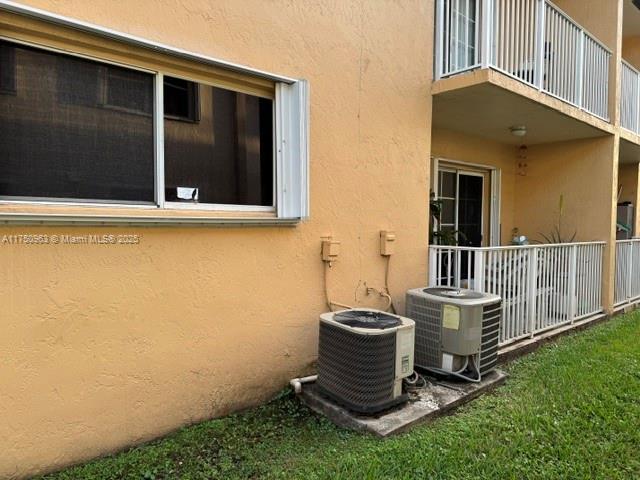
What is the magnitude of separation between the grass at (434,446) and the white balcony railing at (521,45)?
11.3 ft

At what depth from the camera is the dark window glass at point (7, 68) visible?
2572mm

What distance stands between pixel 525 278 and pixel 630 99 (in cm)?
501

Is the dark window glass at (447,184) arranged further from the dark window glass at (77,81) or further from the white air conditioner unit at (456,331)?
the dark window glass at (77,81)

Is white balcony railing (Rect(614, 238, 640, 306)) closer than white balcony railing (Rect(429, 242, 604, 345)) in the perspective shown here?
No

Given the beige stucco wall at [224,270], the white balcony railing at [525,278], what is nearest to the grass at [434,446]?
the beige stucco wall at [224,270]

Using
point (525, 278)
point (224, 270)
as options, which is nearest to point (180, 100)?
point (224, 270)

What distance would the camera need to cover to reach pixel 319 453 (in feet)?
9.88

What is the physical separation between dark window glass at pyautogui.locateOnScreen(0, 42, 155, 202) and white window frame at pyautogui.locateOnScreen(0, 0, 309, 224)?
0.17 feet

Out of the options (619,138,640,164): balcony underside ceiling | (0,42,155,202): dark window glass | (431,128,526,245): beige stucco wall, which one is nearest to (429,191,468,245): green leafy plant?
(431,128,526,245): beige stucco wall

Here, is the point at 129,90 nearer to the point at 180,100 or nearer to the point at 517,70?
the point at 180,100

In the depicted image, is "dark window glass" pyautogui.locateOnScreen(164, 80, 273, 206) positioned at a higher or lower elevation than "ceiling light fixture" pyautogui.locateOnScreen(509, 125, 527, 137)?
lower

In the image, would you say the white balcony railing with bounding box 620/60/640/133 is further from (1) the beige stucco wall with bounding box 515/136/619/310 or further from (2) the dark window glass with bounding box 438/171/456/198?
(2) the dark window glass with bounding box 438/171/456/198

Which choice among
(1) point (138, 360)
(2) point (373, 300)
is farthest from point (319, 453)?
(2) point (373, 300)

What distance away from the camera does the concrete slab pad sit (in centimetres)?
327
